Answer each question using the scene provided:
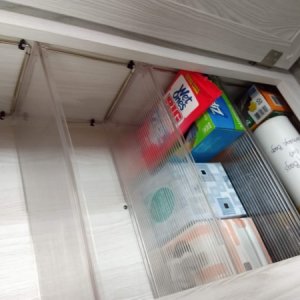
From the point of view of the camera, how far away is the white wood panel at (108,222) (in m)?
0.82

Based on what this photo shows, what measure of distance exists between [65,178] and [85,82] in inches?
12.3

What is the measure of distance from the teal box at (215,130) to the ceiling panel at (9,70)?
1.65ft

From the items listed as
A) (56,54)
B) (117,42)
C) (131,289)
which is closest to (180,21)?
(117,42)

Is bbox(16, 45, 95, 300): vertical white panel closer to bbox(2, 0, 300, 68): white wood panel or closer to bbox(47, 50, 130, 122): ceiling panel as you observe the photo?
bbox(47, 50, 130, 122): ceiling panel

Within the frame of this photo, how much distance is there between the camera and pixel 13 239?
0.75 m

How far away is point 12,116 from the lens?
90 centimetres

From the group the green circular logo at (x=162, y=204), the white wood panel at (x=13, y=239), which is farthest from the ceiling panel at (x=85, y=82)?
the green circular logo at (x=162, y=204)

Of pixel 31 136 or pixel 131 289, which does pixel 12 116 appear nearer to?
pixel 31 136

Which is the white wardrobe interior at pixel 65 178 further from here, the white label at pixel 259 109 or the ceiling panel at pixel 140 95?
the white label at pixel 259 109

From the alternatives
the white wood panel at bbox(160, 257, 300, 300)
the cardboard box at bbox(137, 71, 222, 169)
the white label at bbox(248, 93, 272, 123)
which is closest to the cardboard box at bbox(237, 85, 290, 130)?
the white label at bbox(248, 93, 272, 123)

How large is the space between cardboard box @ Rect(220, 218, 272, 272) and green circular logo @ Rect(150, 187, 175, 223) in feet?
0.47

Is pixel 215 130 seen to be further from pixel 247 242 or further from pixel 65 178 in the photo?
pixel 65 178

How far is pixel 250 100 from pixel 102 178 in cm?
59

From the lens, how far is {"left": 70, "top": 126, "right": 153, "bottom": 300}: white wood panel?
32.2 inches
